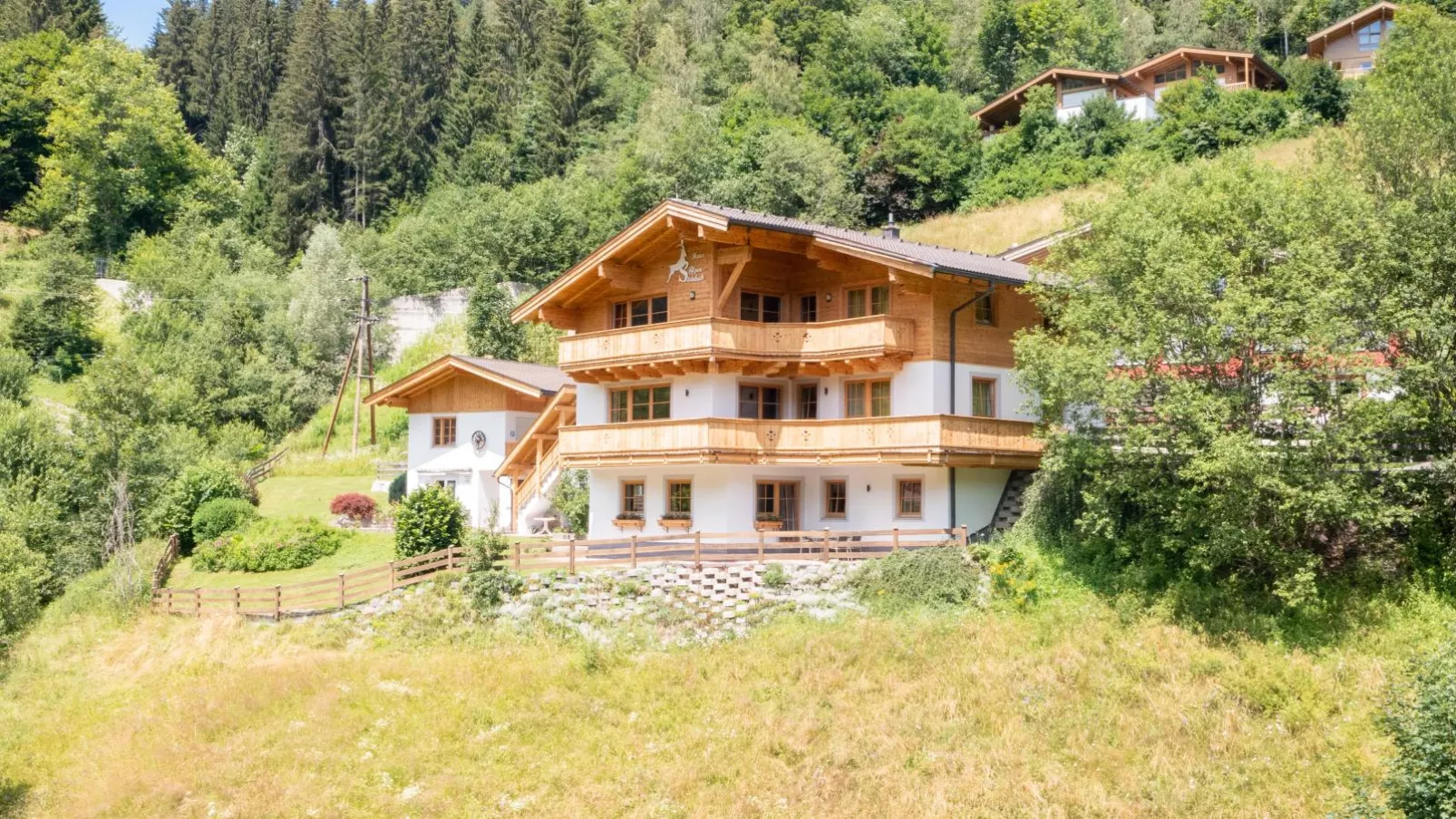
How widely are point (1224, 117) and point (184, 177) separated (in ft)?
218

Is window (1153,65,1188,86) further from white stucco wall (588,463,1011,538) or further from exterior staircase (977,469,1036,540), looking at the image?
white stucco wall (588,463,1011,538)

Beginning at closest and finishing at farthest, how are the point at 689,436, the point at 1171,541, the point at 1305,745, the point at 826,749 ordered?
the point at 1305,745 < the point at 826,749 < the point at 1171,541 < the point at 689,436

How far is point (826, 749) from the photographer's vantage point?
23484 mm

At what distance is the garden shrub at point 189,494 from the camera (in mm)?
43438

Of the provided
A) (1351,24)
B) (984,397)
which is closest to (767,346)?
(984,397)

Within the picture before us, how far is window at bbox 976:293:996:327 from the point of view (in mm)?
35406

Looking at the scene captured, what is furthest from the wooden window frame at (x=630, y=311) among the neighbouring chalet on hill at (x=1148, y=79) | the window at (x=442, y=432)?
the neighbouring chalet on hill at (x=1148, y=79)

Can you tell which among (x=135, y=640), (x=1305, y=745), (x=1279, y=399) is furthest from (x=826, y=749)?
(x=135, y=640)

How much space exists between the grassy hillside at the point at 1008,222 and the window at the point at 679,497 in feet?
87.2

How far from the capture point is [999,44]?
300 feet

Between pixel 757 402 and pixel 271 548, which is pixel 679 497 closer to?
pixel 757 402

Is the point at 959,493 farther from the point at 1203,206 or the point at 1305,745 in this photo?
the point at 1305,745

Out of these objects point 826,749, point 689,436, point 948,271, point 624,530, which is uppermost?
point 948,271

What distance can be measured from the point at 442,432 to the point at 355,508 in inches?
147
